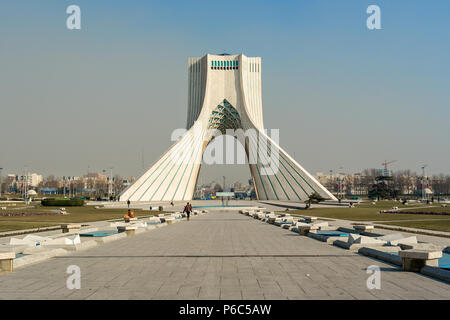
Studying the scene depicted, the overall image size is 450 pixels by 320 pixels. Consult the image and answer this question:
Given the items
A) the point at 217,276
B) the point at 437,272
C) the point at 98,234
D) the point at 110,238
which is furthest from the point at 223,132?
the point at 437,272

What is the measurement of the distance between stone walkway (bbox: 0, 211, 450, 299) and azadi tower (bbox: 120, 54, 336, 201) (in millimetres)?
39612

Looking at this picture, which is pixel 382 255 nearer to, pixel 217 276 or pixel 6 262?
pixel 217 276

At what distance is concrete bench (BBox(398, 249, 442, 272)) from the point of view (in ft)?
23.2

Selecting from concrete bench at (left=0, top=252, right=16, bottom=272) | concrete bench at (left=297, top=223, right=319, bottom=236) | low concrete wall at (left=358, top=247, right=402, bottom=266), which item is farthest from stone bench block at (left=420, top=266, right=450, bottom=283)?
concrete bench at (left=297, top=223, right=319, bottom=236)

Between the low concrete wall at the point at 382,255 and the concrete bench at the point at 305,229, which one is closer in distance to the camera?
the low concrete wall at the point at 382,255

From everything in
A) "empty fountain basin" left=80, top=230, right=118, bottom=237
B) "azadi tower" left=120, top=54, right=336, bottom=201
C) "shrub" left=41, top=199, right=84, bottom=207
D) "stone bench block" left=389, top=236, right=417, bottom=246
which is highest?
"azadi tower" left=120, top=54, right=336, bottom=201

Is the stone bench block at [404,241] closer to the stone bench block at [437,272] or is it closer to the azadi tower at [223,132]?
the stone bench block at [437,272]

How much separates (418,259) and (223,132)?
61705 mm

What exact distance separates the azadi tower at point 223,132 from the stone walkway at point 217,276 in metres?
39.6

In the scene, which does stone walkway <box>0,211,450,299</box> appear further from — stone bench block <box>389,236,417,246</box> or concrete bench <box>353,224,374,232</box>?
concrete bench <box>353,224,374,232</box>

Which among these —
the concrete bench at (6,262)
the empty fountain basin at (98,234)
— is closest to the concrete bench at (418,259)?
the concrete bench at (6,262)

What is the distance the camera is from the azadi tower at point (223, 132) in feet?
164
